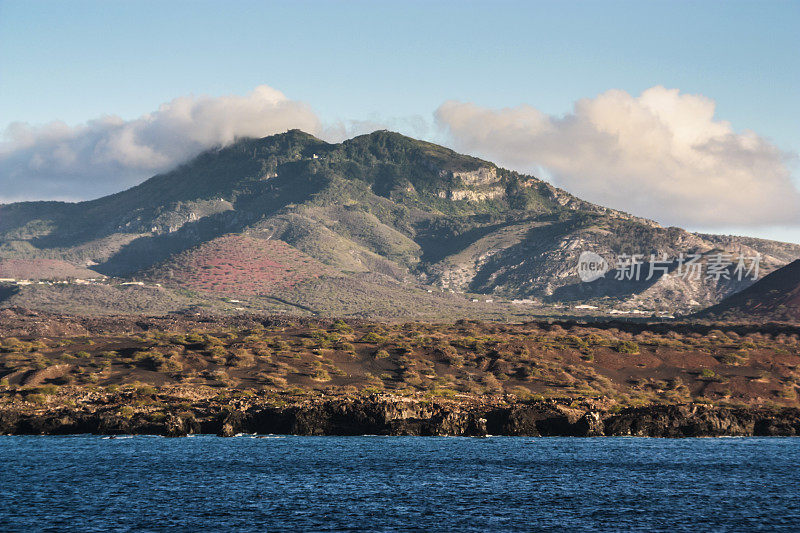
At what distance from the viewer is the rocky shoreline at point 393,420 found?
9894 centimetres

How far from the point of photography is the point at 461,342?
162500 millimetres

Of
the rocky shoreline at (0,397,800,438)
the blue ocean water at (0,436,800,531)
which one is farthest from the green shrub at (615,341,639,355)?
the blue ocean water at (0,436,800,531)

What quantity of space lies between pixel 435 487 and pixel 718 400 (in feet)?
250

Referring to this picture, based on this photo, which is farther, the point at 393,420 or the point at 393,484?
the point at 393,420

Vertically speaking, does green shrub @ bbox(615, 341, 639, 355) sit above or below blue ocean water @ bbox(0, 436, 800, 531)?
above

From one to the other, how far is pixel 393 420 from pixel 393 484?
31755 millimetres

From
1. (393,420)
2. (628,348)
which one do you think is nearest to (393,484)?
(393,420)

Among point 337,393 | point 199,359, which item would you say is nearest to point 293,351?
point 199,359

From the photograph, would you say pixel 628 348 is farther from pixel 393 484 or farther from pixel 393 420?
pixel 393 484

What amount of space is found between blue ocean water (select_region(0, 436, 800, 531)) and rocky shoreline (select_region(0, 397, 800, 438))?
4674 mm

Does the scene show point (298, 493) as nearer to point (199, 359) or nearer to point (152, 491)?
point (152, 491)

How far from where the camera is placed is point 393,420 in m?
101

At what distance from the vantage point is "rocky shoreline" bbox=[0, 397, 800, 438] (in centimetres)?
9894

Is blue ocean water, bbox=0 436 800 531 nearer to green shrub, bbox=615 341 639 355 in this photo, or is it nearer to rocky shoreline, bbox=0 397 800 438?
rocky shoreline, bbox=0 397 800 438
